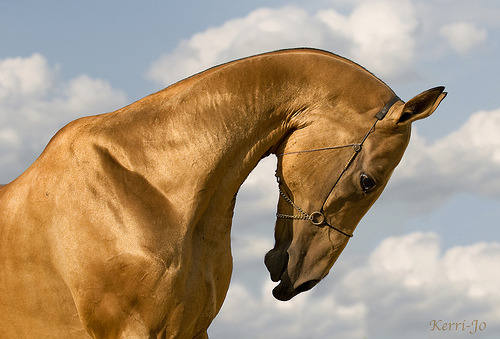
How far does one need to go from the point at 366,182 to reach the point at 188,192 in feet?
3.73

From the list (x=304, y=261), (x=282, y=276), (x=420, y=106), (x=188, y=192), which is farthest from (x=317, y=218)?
(x=420, y=106)

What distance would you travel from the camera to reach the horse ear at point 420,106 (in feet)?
Answer: 15.0

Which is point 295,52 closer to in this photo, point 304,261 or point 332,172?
point 332,172

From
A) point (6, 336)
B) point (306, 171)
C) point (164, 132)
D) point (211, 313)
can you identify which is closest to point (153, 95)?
point (164, 132)

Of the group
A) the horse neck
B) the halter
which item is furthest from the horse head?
the horse neck

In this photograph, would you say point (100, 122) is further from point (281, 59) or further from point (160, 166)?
point (281, 59)

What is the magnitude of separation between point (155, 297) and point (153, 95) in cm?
133

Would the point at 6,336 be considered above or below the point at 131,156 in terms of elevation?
below

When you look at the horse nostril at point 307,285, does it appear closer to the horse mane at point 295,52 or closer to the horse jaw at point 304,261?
the horse jaw at point 304,261

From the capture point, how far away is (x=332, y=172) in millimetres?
4586

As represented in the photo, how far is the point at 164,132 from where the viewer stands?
14.7ft

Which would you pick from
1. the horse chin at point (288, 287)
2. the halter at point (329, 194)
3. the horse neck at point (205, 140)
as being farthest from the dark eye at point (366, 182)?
the horse chin at point (288, 287)

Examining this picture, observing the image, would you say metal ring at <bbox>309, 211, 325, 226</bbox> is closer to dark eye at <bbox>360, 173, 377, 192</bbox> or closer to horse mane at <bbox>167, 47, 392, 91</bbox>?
dark eye at <bbox>360, 173, 377, 192</bbox>

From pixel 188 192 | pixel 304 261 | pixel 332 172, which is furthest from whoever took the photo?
pixel 304 261
